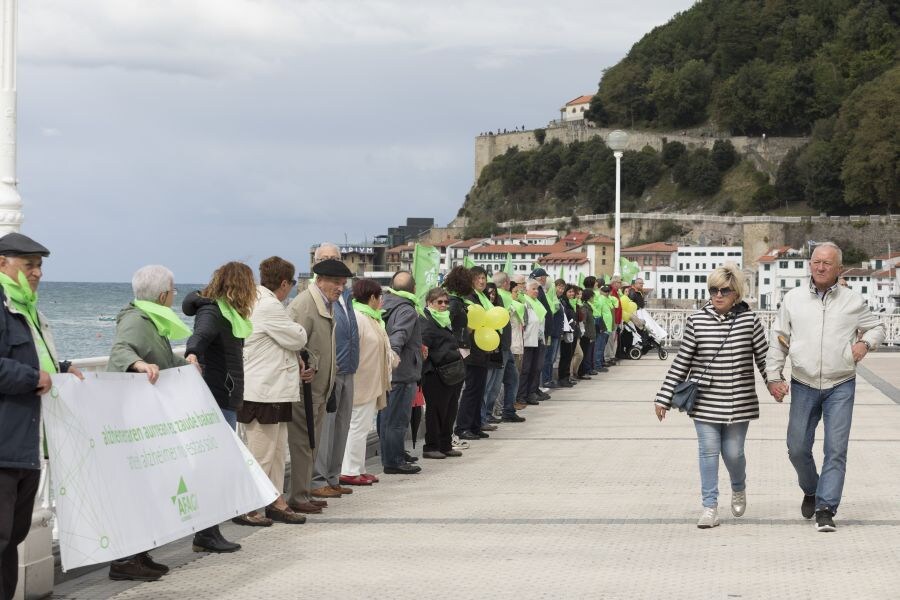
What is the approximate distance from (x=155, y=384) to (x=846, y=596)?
11.6 ft

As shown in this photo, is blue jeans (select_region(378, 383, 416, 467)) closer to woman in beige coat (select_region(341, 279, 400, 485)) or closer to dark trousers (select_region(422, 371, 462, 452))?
woman in beige coat (select_region(341, 279, 400, 485))

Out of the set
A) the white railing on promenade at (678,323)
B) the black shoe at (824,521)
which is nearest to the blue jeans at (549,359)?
the black shoe at (824,521)

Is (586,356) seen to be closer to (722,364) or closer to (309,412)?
(309,412)

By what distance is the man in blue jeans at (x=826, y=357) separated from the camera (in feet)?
26.8

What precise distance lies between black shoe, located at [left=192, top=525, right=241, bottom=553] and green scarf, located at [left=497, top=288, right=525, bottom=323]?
8.28 metres

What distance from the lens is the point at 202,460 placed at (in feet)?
23.9

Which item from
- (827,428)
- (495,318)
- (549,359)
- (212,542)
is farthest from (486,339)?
(549,359)

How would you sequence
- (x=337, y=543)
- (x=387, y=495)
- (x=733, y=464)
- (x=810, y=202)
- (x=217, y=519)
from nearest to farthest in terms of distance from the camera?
(x=217, y=519) → (x=337, y=543) → (x=733, y=464) → (x=387, y=495) → (x=810, y=202)

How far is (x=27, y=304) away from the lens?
5.64 metres

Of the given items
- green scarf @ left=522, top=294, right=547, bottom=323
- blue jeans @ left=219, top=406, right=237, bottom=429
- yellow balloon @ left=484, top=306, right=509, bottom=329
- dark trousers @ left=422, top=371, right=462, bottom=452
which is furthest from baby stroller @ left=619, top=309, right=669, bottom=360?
blue jeans @ left=219, top=406, right=237, bottom=429

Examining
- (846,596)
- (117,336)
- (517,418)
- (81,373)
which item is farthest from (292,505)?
(517,418)

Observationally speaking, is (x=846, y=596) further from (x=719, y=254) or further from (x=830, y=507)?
(x=719, y=254)

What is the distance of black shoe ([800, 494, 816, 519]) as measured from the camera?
8533 mm

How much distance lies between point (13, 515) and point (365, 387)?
503 centimetres
